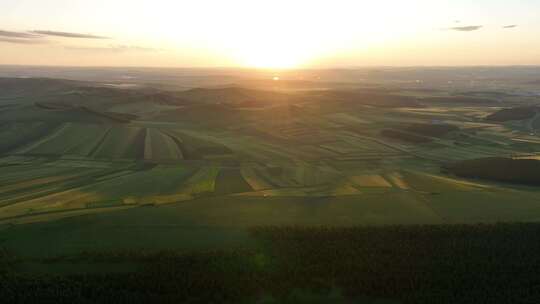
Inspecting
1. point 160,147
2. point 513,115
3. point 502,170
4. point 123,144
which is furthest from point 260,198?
point 513,115

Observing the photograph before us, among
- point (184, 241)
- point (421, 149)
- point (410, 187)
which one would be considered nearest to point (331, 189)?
point (410, 187)

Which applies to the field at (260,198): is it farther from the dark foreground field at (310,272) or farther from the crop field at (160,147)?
the crop field at (160,147)

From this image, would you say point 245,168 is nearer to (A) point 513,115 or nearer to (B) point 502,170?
(B) point 502,170

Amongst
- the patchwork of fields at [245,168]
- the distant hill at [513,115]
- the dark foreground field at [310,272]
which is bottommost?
the dark foreground field at [310,272]

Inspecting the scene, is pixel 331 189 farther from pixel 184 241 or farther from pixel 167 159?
pixel 167 159

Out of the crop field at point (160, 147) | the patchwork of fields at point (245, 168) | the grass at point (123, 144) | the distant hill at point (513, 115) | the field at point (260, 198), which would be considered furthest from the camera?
the distant hill at point (513, 115)

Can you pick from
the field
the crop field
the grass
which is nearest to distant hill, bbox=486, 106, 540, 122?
the field

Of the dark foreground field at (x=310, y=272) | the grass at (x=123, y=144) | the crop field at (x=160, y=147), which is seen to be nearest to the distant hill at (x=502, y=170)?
the dark foreground field at (x=310, y=272)
